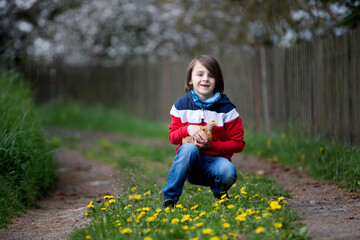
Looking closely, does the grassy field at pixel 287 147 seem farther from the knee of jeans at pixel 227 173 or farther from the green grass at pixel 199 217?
the knee of jeans at pixel 227 173

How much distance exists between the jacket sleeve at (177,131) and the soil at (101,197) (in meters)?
1.02

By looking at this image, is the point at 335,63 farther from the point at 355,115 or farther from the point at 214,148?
the point at 214,148

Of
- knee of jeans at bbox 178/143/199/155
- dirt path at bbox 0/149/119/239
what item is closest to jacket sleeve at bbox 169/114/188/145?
knee of jeans at bbox 178/143/199/155

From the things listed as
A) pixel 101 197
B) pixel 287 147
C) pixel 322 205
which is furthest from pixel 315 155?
pixel 101 197

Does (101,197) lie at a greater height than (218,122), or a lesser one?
lesser

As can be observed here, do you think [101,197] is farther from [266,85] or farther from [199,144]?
[266,85]

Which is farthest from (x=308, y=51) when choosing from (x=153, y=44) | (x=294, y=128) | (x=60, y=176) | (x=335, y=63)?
(x=153, y=44)

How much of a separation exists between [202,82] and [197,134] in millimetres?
480

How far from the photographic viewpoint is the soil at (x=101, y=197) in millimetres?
2850

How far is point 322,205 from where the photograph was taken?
337cm

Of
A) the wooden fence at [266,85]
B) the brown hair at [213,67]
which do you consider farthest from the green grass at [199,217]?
the wooden fence at [266,85]

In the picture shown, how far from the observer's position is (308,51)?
5.76 m

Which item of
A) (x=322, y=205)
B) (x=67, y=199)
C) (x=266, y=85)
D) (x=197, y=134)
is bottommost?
(x=67, y=199)

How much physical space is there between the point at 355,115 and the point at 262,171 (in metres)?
1.32
